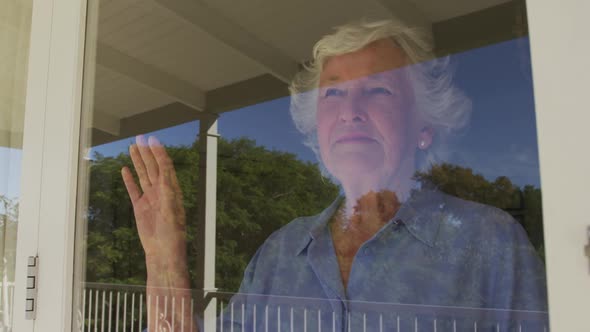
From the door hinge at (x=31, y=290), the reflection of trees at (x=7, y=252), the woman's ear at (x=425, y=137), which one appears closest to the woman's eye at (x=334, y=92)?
the woman's ear at (x=425, y=137)

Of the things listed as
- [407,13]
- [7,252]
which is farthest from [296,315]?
[7,252]

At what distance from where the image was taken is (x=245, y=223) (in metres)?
1.25

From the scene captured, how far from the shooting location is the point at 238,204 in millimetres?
1265

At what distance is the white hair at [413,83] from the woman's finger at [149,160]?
1.48ft

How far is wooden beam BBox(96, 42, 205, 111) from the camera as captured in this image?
1403mm

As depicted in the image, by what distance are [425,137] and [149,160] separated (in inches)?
30.9

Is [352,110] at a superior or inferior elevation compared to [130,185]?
superior

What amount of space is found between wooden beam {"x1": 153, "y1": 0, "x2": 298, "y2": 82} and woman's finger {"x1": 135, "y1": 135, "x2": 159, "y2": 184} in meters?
0.36

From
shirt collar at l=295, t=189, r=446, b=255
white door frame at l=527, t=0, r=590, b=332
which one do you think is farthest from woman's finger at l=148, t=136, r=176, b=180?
white door frame at l=527, t=0, r=590, b=332

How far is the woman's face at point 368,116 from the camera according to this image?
1.09 meters

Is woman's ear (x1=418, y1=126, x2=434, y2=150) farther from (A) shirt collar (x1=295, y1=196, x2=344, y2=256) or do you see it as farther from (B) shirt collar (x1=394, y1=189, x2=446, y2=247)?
(A) shirt collar (x1=295, y1=196, x2=344, y2=256)

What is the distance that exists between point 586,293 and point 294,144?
68 cm

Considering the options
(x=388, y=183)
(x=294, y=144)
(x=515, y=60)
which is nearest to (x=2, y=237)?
(x=294, y=144)

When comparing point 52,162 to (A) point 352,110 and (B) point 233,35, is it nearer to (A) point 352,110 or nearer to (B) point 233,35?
(B) point 233,35
